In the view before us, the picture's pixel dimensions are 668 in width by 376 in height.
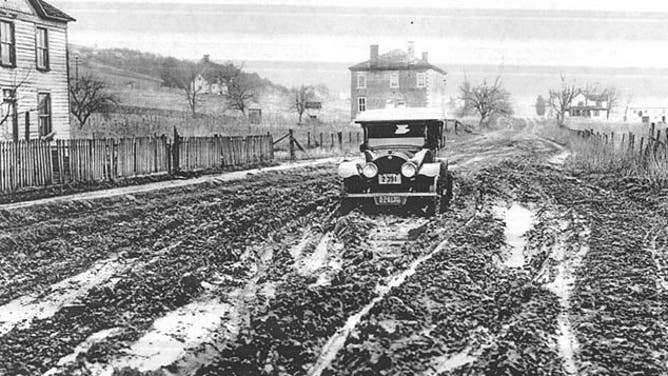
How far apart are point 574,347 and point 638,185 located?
489 inches

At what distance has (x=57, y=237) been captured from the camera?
10.1 meters

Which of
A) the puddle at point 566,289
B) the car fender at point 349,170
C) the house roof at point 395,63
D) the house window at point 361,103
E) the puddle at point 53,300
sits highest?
the house roof at point 395,63

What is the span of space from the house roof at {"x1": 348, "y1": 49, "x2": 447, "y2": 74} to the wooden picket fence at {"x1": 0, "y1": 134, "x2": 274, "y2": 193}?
168ft

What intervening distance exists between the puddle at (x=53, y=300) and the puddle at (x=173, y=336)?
1152 millimetres

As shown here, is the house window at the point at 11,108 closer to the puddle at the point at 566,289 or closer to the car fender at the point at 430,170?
the car fender at the point at 430,170

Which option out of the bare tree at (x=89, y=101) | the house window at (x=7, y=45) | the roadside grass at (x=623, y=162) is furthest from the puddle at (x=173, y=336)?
the bare tree at (x=89, y=101)

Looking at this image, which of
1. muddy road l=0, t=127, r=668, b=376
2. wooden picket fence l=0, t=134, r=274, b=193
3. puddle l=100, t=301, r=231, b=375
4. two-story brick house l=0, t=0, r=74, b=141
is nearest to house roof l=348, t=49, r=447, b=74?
wooden picket fence l=0, t=134, r=274, b=193

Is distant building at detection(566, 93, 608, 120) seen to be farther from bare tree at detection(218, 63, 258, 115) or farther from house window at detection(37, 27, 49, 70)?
house window at detection(37, 27, 49, 70)

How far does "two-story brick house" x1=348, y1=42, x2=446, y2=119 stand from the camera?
74.5 metres

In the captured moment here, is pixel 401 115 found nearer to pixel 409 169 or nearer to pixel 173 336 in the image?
pixel 409 169

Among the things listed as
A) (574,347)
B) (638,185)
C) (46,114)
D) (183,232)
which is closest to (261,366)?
(574,347)

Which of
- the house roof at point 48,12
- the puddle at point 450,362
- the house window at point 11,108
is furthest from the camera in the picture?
the house roof at point 48,12

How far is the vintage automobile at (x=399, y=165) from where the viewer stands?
1218 centimetres

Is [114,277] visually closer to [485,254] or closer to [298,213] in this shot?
[485,254]
